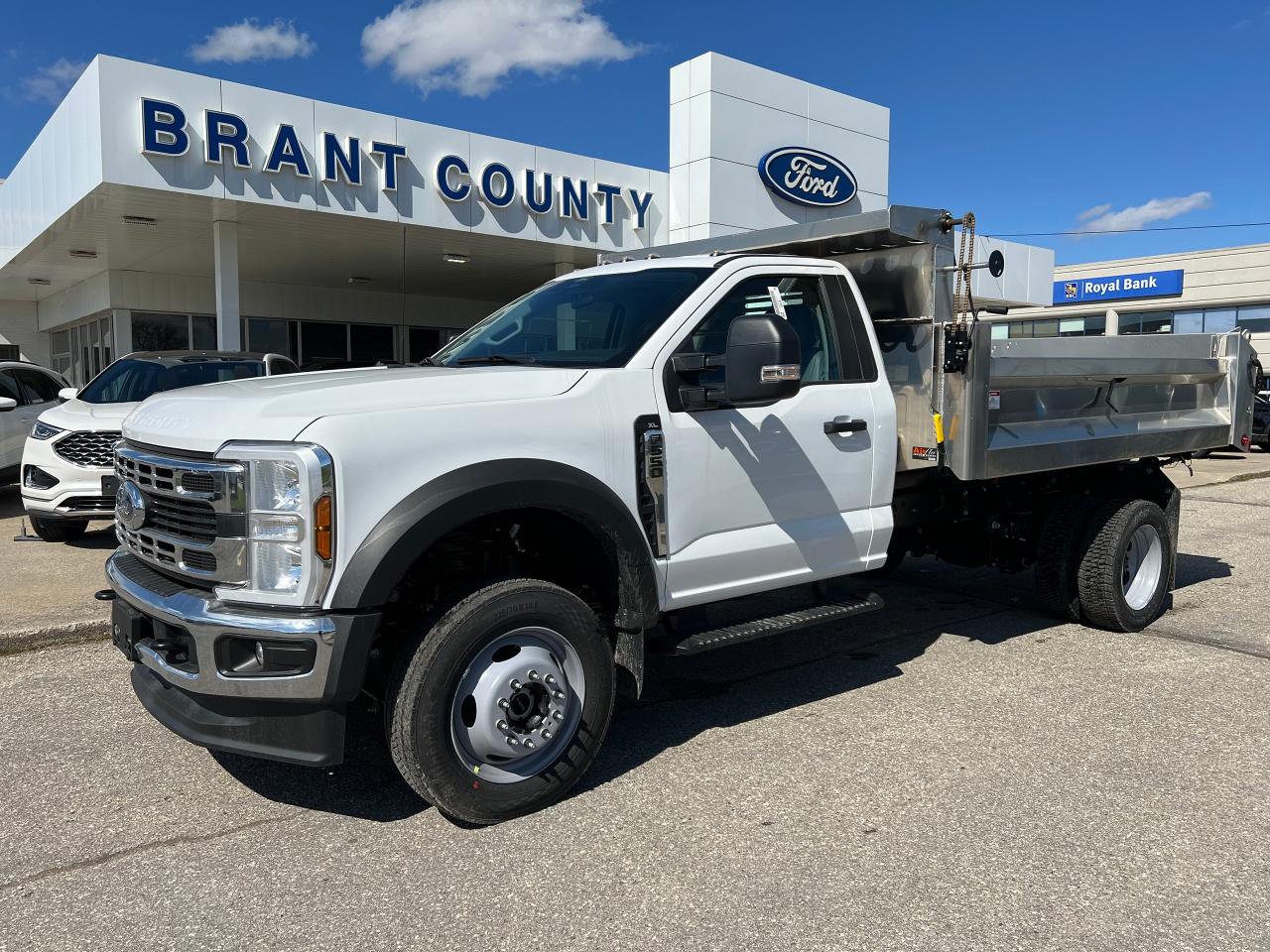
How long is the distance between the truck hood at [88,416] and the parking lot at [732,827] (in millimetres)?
3549

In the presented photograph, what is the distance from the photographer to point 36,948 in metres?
2.81

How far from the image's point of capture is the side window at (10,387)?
36.5 ft

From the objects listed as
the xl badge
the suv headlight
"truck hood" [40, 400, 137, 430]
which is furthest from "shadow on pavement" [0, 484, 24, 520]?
the suv headlight

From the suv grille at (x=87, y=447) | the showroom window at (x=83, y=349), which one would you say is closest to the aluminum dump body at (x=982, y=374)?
the suv grille at (x=87, y=447)

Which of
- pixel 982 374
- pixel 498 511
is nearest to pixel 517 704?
pixel 498 511

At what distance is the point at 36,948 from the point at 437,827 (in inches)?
49.6

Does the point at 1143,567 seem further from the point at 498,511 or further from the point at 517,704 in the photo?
the point at 498,511

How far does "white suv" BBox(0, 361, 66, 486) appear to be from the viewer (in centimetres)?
1098

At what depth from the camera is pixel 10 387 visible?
1123 cm

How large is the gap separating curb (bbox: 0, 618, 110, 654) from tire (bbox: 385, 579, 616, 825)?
3641 millimetres

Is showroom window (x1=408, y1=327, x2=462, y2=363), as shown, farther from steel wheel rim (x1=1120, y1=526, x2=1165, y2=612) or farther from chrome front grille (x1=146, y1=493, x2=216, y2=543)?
chrome front grille (x1=146, y1=493, x2=216, y2=543)

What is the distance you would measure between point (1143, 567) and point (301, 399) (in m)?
5.54

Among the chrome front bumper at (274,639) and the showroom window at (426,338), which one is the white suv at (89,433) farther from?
the showroom window at (426,338)

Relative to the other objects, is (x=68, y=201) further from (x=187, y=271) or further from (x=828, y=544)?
(x=828, y=544)
